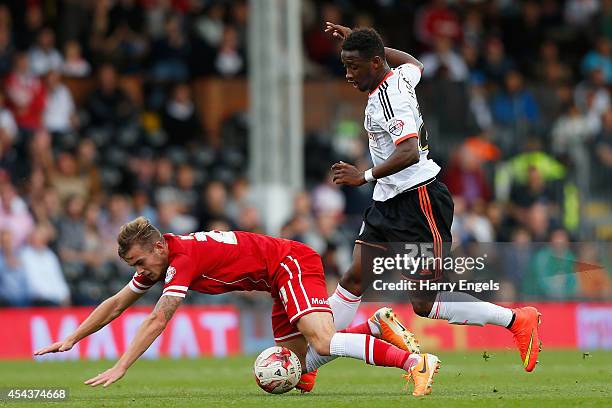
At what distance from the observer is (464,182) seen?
20109mm

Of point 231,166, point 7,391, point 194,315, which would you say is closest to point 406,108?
point 7,391

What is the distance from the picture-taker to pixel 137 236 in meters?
9.19

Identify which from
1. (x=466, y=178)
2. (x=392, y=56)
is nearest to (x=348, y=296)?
(x=392, y=56)

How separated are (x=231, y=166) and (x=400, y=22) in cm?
479

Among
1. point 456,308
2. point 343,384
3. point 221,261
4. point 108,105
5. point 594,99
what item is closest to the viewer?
point 221,261

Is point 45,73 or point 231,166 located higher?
point 45,73

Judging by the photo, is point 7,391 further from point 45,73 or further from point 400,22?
point 400,22

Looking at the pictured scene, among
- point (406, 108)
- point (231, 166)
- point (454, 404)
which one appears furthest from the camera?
point (231, 166)

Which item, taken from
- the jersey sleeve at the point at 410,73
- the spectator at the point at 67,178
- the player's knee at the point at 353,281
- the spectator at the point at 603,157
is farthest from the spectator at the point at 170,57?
the player's knee at the point at 353,281

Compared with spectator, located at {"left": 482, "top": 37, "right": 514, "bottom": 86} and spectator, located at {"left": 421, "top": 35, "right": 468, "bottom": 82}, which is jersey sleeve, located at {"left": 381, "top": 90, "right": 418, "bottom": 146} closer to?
spectator, located at {"left": 421, "top": 35, "right": 468, "bottom": 82}

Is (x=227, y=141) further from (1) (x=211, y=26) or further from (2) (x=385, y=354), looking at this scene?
(2) (x=385, y=354)

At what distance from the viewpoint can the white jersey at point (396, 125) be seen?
380 inches

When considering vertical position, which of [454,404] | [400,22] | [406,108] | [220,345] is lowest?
[220,345]

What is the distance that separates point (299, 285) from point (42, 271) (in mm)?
7942
